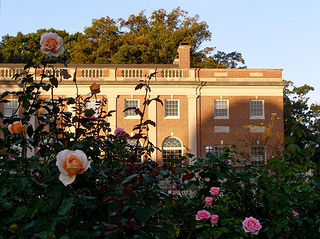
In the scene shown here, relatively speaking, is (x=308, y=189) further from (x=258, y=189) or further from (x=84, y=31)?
(x=84, y=31)

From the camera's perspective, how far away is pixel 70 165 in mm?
2455

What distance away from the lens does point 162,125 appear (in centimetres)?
3145

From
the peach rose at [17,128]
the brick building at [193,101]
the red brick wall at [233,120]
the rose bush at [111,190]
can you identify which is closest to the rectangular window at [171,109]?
the brick building at [193,101]

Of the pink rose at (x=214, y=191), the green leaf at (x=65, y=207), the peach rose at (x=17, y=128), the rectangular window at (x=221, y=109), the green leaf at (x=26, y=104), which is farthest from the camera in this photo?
the rectangular window at (x=221, y=109)

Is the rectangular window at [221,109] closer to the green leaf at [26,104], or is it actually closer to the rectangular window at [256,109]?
the rectangular window at [256,109]

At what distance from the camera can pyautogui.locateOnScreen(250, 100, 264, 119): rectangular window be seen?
32312 millimetres

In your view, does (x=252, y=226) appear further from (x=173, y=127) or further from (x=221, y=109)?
(x=221, y=109)

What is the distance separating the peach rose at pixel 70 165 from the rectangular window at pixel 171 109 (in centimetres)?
2922

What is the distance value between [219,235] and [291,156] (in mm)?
1085

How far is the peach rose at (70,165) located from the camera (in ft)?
8.09

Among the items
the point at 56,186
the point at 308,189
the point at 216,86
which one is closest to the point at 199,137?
the point at 216,86

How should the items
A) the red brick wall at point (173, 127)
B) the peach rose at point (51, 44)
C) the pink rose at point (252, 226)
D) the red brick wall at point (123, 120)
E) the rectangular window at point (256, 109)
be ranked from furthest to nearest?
the rectangular window at point (256, 109), the red brick wall at point (173, 127), the red brick wall at point (123, 120), the pink rose at point (252, 226), the peach rose at point (51, 44)

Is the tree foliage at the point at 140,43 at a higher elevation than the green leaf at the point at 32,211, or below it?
higher

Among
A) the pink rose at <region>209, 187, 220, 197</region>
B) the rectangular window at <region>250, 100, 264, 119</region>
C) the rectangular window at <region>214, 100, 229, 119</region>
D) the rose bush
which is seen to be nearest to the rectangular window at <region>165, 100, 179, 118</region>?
the rectangular window at <region>214, 100, 229, 119</region>
